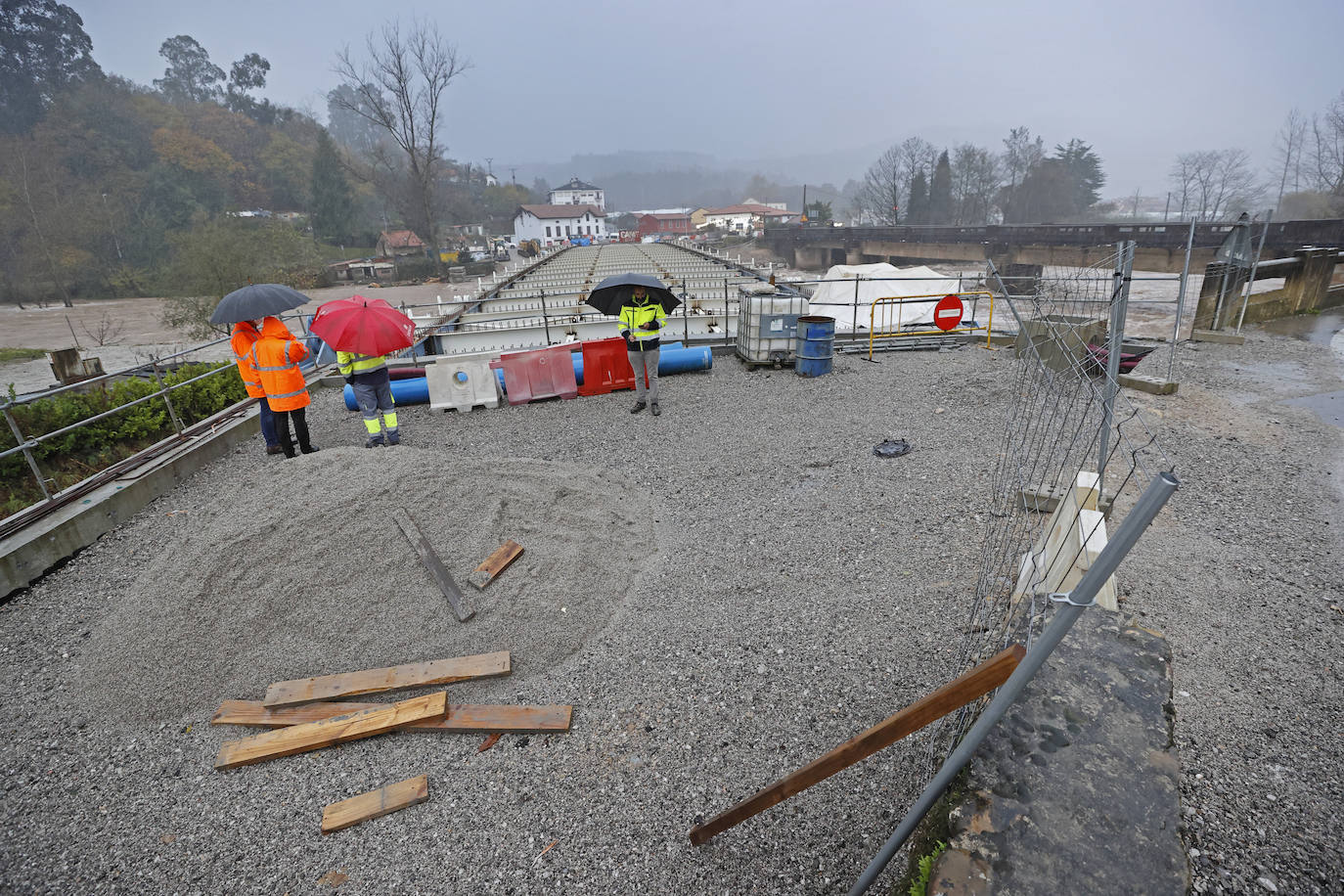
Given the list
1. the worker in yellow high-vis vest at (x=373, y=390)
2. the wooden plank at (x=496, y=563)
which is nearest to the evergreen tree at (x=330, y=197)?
the worker in yellow high-vis vest at (x=373, y=390)

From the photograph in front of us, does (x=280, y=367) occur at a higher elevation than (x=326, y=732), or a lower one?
higher

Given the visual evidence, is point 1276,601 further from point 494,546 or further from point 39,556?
point 39,556

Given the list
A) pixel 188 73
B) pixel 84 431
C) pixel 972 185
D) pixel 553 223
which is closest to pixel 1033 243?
pixel 84 431

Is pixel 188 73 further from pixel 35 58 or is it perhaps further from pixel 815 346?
pixel 815 346

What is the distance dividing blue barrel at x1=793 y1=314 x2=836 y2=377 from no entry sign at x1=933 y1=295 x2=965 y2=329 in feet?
11.5

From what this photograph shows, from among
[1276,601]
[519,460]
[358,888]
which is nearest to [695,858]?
[358,888]

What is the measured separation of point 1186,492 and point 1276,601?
6.89 feet

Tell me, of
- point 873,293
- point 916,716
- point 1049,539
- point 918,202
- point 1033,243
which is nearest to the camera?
point 916,716

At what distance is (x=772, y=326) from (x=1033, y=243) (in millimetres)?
36184

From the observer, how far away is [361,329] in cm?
730

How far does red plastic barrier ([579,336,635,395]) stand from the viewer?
1065 cm

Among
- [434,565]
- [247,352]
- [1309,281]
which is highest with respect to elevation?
[247,352]

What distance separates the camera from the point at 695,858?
2988 millimetres

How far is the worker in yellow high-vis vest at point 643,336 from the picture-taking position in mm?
9383
